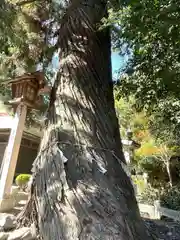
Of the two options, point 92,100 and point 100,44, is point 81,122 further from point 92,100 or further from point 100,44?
point 100,44

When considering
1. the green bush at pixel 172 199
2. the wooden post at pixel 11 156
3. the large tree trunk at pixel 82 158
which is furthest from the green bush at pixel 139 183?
the large tree trunk at pixel 82 158

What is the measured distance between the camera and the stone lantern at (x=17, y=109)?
525cm

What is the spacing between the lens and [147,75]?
180 inches

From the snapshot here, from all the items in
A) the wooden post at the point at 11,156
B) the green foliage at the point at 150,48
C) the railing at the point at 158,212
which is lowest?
the railing at the point at 158,212

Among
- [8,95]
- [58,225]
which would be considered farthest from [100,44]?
[8,95]

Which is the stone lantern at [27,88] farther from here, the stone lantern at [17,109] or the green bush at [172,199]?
the green bush at [172,199]

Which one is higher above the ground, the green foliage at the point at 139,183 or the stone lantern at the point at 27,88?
the stone lantern at the point at 27,88

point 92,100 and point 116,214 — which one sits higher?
point 92,100

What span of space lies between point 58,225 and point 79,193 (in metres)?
0.31

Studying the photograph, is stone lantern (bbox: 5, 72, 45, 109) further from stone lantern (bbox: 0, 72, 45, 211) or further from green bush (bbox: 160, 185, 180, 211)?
green bush (bbox: 160, 185, 180, 211)

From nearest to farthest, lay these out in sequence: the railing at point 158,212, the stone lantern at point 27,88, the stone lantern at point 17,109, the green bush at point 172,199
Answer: the stone lantern at point 17,109 → the stone lantern at point 27,88 → the railing at point 158,212 → the green bush at point 172,199

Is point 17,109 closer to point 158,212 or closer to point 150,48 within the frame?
point 150,48

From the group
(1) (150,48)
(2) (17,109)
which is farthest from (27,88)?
(1) (150,48)

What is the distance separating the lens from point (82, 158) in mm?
2328
